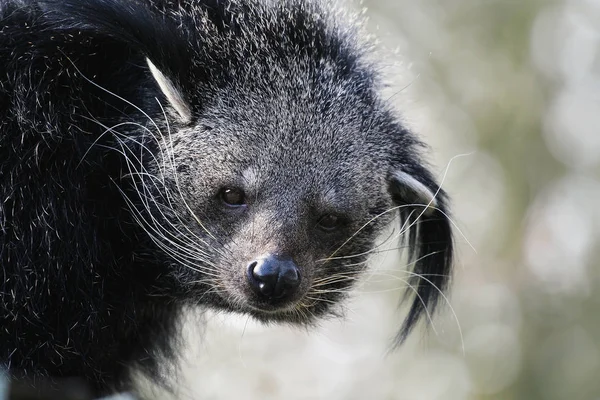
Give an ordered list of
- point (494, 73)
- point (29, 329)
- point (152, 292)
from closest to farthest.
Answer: point (29, 329) → point (152, 292) → point (494, 73)

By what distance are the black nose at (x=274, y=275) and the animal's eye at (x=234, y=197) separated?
0.40m

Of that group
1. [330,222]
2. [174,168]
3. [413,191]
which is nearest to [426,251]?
[413,191]

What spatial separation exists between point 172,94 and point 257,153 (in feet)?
1.99

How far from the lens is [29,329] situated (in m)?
4.60

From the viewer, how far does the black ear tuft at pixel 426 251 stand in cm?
567

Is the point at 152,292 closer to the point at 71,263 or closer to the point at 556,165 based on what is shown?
the point at 71,263

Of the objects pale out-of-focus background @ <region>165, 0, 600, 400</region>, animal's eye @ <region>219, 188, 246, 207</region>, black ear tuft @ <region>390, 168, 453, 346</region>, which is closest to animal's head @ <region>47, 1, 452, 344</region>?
animal's eye @ <region>219, 188, 246, 207</region>

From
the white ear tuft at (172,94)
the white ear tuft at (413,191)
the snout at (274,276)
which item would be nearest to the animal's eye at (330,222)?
the snout at (274,276)

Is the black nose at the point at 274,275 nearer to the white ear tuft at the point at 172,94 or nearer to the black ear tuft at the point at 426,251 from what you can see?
the white ear tuft at the point at 172,94

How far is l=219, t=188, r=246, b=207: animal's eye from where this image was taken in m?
4.80

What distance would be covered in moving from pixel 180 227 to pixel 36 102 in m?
1.08

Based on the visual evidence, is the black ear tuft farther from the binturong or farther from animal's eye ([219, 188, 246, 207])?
animal's eye ([219, 188, 246, 207])

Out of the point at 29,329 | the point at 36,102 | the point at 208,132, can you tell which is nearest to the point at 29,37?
the point at 36,102

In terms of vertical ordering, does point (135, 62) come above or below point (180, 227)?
above
